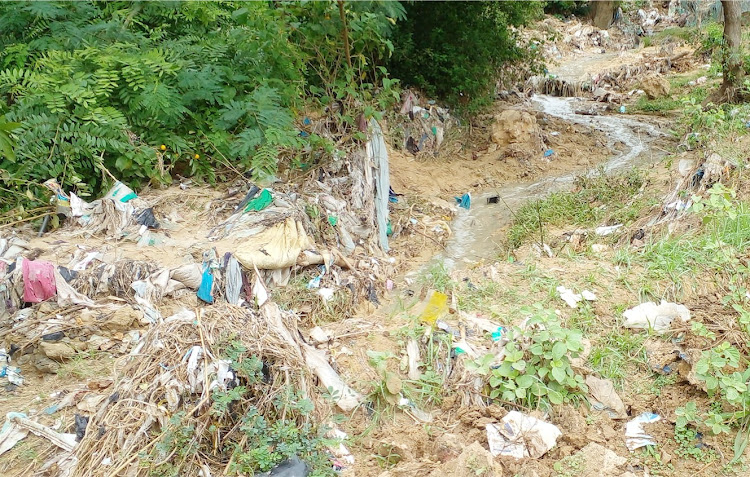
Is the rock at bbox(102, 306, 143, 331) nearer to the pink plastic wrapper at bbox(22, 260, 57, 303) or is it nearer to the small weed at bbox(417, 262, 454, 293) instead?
the pink plastic wrapper at bbox(22, 260, 57, 303)

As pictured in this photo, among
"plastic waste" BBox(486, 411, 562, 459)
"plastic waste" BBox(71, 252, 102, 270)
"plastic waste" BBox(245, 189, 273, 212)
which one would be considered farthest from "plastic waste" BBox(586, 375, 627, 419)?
"plastic waste" BBox(71, 252, 102, 270)

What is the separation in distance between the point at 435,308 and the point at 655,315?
1312 mm

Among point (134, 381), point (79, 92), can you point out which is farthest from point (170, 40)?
point (134, 381)

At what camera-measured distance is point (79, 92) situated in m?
4.55

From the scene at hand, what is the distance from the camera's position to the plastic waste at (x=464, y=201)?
6.69 meters

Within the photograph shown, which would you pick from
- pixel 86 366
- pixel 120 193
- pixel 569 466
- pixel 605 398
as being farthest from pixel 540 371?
pixel 120 193

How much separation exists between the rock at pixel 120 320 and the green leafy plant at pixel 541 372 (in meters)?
2.18

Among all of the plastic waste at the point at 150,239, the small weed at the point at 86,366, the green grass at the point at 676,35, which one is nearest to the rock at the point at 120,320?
the small weed at the point at 86,366

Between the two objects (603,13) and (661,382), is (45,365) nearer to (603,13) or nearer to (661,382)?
(661,382)

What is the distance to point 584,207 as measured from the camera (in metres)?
5.78

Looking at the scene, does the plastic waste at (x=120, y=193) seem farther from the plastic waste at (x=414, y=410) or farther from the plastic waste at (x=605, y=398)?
the plastic waste at (x=605, y=398)

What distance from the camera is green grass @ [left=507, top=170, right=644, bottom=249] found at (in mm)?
5346

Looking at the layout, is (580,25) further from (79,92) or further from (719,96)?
(79,92)

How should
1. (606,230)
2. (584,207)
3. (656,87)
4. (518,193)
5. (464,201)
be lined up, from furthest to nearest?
(656,87) < (518,193) < (464,201) < (584,207) < (606,230)
